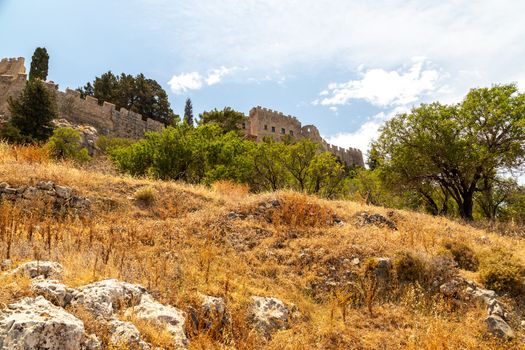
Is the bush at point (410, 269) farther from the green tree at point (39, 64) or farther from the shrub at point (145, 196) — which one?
the green tree at point (39, 64)

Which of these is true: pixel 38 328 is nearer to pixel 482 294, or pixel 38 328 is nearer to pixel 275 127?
pixel 482 294

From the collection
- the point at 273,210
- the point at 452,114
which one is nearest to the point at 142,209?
the point at 273,210

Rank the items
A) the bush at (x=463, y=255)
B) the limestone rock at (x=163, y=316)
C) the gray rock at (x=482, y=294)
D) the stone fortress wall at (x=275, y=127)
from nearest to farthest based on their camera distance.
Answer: the limestone rock at (x=163, y=316) < the gray rock at (x=482, y=294) < the bush at (x=463, y=255) < the stone fortress wall at (x=275, y=127)

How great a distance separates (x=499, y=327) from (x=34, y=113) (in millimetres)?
27060

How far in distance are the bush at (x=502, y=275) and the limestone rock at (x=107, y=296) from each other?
650cm

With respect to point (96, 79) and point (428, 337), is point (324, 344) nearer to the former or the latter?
point (428, 337)

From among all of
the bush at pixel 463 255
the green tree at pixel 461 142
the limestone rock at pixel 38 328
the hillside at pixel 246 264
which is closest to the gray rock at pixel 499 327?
the hillside at pixel 246 264

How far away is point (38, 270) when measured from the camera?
17.1 ft

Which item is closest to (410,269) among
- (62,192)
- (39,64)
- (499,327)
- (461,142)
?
(499,327)

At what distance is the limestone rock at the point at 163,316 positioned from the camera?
4898 millimetres

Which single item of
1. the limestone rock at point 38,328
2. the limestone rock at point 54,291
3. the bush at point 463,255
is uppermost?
the bush at point 463,255

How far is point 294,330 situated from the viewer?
243 inches

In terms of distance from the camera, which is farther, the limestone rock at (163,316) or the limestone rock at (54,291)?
the limestone rock at (163,316)

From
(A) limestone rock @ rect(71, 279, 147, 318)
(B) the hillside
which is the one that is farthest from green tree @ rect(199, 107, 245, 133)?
(A) limestone rock @ rect(71, 279, 147, 318)
